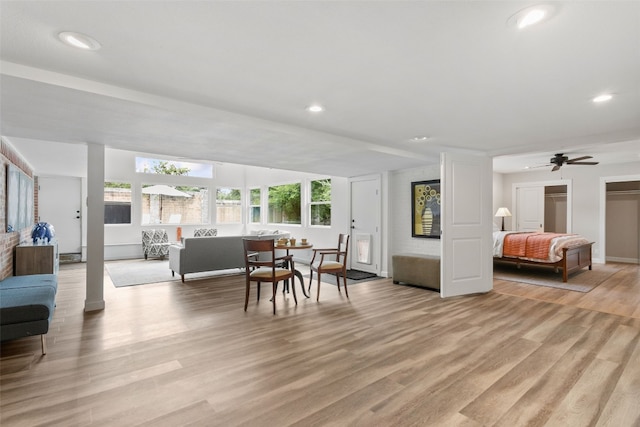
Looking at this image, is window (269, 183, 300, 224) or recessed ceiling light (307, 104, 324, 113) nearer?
recessed ceiling light (307, 104, 324, 113)

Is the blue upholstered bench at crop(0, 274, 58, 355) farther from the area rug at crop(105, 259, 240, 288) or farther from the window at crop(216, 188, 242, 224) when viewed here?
the window at crop(216, 188, 242, 224)

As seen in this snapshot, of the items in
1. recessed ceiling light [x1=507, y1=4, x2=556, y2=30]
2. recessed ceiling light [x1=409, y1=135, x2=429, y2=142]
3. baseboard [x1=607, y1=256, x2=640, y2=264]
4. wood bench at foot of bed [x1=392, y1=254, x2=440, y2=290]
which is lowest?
baseboard [x1=607, y1=256, x2=640, y2=264]

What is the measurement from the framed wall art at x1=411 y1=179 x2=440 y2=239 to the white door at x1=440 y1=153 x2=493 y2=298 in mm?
900

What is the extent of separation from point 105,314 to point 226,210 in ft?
22.9

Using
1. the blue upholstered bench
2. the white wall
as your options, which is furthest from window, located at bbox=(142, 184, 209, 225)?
the blue upholstered bench

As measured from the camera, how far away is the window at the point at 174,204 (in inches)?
365

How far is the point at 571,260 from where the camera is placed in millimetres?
6074

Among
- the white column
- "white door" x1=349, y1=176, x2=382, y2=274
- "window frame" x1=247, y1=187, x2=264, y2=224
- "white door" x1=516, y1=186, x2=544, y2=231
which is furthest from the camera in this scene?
"window frame" x1=247, y1=187, x2=264, y2=224

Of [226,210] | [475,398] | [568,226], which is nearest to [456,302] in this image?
[475,398]

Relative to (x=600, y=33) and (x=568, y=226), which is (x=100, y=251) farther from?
(x=568, y=226)

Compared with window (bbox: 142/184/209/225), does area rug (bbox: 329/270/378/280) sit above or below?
below

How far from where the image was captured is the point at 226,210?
1073 centimetres

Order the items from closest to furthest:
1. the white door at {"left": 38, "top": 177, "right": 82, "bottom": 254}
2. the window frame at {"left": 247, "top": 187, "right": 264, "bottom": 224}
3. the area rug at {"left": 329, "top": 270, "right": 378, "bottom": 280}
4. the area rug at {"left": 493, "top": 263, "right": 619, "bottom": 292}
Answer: the area rug at {"left": 493, "top": 263, "right": 619, "bottom": 292}
the area rug at {"left": 329, "top": 270, "right": 378, "bottom": 280}
the white door at {"left": 38, "top": 177, "right": 82, "bottom": 254}
the window frame at {"left": 247, "top": 187, "right": 264, "bottom": 224}

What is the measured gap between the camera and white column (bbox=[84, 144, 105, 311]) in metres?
4.04
